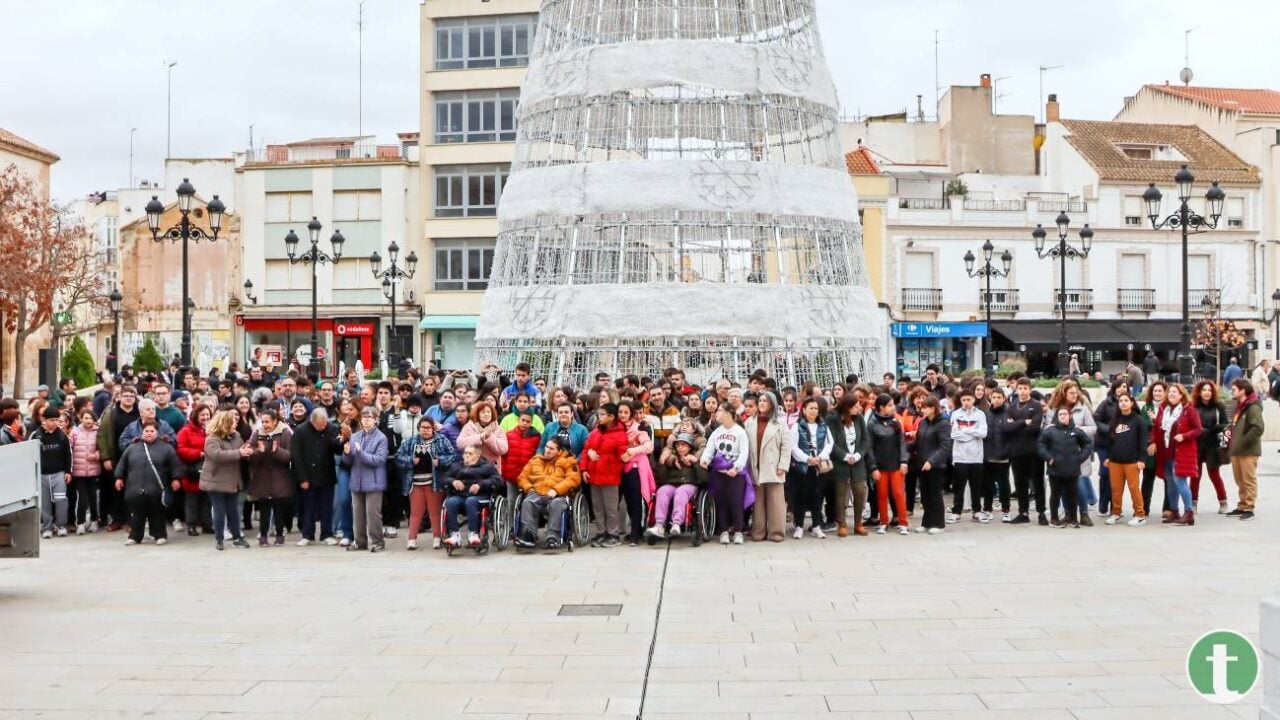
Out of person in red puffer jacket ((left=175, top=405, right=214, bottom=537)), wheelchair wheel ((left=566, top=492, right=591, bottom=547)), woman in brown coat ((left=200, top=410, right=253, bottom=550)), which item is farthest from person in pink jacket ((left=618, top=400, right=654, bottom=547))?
person in red puffer jacket ((left=175, top=405, right=214, bottom=537))

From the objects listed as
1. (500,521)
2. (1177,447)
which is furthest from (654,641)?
(1177,447)

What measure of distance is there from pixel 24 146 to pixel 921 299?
3824 centimetres

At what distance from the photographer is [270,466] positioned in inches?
557

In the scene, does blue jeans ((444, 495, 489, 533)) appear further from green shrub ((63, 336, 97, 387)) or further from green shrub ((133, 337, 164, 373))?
green shrub ((63, 336, 97, 387))

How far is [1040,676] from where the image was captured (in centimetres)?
793

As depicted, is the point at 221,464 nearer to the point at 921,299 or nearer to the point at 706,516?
the point at 706,516

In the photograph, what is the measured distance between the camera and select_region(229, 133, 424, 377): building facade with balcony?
51.8m

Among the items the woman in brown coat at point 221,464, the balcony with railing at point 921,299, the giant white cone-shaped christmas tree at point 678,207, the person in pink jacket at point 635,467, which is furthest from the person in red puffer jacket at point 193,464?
the balcony with railing at point 921,299

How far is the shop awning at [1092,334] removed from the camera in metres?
49.0

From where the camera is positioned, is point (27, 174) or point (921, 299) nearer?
point (921, 299)

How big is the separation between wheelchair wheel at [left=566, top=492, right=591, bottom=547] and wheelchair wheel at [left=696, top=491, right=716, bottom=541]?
1182mm

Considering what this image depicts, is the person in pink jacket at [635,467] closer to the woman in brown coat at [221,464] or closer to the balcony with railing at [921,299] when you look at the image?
the woman in brown coat at [221,464]

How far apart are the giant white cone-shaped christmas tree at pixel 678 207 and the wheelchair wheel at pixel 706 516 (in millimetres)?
6939

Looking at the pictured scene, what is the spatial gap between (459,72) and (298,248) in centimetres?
961
